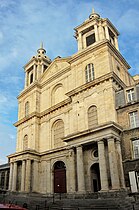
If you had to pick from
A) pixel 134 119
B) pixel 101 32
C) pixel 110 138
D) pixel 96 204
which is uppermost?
pixel 101 32

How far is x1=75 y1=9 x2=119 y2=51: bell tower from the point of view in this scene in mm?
32062

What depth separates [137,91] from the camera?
82.3 ft

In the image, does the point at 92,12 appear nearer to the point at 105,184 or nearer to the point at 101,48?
the point at 101,48

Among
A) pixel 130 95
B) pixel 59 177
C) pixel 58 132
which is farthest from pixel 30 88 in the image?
pixel 130 95

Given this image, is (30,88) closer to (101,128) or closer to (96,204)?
(101,128)

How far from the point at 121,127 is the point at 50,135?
1225 centimetres

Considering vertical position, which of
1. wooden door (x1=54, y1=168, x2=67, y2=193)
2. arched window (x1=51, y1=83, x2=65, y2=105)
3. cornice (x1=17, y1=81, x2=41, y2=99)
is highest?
cornice (x1=17, y1=81, x2=41, y2=99)

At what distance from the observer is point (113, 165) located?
21344 mm

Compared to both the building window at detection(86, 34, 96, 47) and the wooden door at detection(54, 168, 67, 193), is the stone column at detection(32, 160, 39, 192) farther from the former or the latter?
the building window at detection(86, 34, 96, 47)

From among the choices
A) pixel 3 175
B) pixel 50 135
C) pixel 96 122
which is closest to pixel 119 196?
pixel 96 122

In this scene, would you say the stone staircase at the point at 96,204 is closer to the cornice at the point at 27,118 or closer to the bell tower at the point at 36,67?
the cornice at the point at 27,118

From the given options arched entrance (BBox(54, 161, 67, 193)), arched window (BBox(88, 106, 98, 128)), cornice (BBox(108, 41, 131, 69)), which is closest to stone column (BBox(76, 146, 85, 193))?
arched window (BBox(88, 106, 98, 128))

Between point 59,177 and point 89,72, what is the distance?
14071 millimetres

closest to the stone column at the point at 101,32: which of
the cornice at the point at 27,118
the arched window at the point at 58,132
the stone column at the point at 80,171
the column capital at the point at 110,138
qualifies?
the arched window at the point at 58,132
